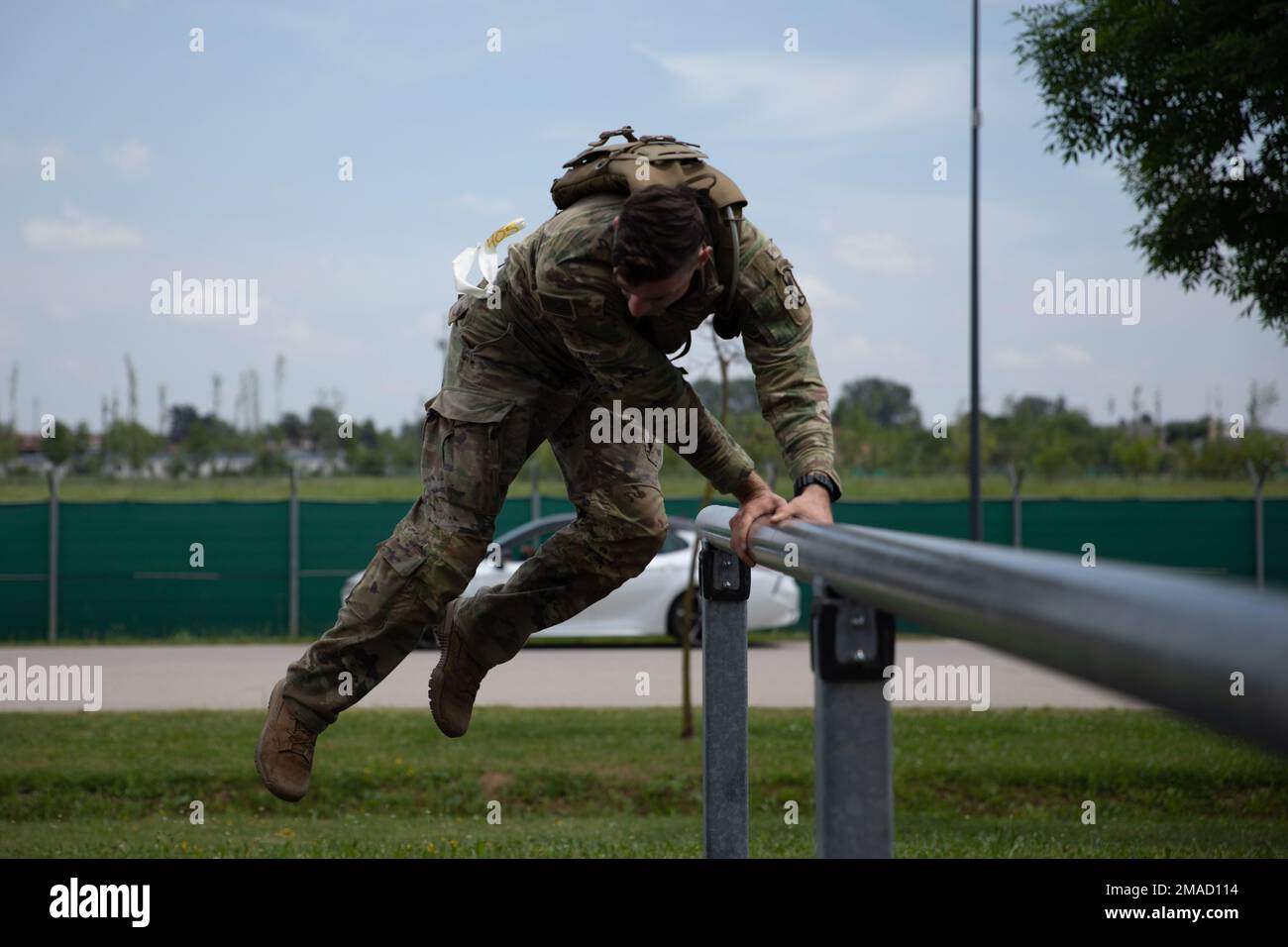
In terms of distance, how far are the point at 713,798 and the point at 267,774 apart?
1155mm

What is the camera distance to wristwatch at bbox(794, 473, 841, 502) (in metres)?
2.81

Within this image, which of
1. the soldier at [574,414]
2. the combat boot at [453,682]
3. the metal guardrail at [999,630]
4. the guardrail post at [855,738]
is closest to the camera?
the metal guardrail at [999,630]

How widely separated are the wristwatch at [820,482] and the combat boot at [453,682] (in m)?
1.23

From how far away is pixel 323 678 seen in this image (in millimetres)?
3387

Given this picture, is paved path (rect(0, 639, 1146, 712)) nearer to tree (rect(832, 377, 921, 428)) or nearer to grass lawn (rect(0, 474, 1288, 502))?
grass lawn (rect(0, 474, 1288, 502))

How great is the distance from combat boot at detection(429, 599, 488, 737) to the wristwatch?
4.03 feet

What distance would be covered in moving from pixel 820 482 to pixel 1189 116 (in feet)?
20.0

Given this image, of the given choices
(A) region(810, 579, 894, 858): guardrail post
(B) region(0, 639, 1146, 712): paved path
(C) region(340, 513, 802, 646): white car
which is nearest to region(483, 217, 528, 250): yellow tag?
(A) region(810, 579, 894, 858): guardrail post

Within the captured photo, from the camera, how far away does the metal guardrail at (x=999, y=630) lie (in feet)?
2.62

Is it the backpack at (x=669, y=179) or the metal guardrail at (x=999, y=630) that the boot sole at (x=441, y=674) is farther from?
the metal guardrail at (x=999, y=630)

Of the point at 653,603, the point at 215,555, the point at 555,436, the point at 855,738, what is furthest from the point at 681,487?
the point at 855,738

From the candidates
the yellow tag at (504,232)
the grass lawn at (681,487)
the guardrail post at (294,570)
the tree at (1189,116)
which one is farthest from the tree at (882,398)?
the yellow tag at (504,232)
